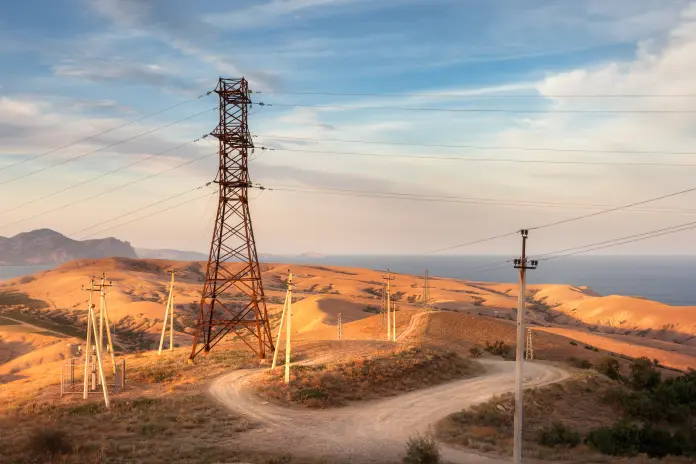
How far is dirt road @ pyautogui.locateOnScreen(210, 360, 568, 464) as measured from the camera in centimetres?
1984

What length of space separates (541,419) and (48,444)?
77.3 ft

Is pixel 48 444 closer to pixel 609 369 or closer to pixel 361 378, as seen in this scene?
pixel 361 378

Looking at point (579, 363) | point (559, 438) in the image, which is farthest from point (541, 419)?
point (579, 363)

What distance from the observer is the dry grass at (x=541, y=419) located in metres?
20.3

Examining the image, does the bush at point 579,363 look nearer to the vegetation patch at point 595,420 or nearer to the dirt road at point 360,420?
the vegetation patch at point 595,420

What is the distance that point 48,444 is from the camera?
58.8 ft

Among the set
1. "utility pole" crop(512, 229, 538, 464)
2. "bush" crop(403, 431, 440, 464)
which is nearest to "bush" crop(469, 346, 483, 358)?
"bush" crop(403, 431, 440, 464)

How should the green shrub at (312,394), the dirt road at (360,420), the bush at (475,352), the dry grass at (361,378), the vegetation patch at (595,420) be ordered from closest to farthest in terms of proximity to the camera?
the dirt road at (360,420) → the vegetation patch at (595,420) → the green shrub at (312,394) → the dry grass at (361,378) → the bush at (475,352)

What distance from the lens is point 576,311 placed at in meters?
113

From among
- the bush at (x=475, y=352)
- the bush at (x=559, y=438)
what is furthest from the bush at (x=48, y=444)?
the bush at (x=475, y=352)

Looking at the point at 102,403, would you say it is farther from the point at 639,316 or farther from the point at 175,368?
the point at 639,316

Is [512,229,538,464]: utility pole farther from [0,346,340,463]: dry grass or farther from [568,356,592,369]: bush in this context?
[568,356,592,369]: bush

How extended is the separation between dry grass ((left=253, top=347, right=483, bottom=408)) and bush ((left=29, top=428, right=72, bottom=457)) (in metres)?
11.1

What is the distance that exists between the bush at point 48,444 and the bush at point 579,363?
40409 mm
